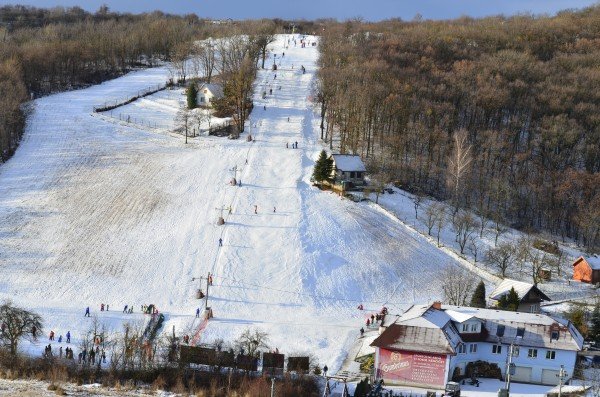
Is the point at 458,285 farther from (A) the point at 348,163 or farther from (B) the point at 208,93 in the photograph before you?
(B) the point at 208,93

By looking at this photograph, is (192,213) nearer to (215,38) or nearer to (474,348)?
(474,348)

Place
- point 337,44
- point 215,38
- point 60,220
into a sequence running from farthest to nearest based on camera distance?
point 215,38 → point 337,44 → point 60,220

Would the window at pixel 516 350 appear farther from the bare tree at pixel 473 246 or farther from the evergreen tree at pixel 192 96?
the evergreen tree at pixel 192 96

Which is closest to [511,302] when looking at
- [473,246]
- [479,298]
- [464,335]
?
[479,298]

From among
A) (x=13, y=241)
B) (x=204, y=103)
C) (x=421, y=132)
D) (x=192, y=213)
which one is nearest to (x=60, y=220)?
(x=13, y=241)

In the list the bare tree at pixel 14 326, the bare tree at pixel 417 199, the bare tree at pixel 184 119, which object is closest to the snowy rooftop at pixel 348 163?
the bare tree at pixel 417 199

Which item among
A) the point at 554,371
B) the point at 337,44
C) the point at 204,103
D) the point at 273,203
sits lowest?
the point at 554,371
